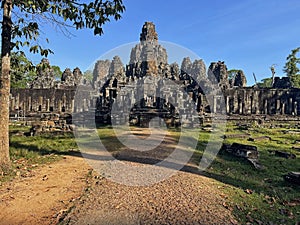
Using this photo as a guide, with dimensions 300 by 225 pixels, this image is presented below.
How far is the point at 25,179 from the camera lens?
6.15 m

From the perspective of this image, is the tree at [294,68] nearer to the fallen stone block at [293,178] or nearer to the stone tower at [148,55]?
the stone tower at [148,55]

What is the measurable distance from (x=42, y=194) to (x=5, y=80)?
3.44 metres

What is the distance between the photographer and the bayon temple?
2373cm

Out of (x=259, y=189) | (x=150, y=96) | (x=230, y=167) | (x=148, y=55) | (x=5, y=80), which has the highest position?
(x=148, y=55)

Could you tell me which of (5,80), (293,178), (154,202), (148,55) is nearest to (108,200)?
(154,202)

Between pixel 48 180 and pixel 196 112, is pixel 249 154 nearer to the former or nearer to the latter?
pixel 48 180

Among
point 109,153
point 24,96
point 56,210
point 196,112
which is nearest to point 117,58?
point 24,96

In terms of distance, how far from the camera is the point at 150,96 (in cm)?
2986

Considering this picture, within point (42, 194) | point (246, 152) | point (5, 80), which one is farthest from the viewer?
point (246, 152)

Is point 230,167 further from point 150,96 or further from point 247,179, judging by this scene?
point 150,96

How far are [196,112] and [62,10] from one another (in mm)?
18740

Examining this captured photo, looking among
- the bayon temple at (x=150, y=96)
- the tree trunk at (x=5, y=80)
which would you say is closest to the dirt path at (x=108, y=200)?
the tree trunk at (x=5, y=80)

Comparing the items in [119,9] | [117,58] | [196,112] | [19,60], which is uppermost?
[117,58]

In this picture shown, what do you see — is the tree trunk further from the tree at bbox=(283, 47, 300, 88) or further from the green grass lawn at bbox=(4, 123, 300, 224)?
the tree at bbox=(283, 47, 300, 88)
